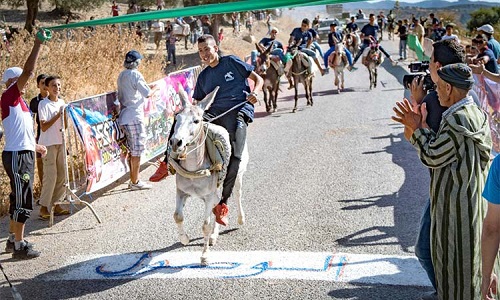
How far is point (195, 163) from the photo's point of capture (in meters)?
7.17

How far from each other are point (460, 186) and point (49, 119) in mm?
6217

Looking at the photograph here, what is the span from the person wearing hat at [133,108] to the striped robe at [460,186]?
6.71m

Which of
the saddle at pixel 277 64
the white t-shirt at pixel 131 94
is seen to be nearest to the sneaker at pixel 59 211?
the white t-shirt at pixel 131 94

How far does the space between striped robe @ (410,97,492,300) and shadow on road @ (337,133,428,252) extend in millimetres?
2702

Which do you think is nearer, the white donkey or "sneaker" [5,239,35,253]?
the white donkey

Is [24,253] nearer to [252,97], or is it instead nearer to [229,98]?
[229,98]

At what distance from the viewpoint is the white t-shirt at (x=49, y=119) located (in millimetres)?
9109

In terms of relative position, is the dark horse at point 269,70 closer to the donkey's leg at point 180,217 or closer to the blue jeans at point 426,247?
the donkey's leg at point 180,217

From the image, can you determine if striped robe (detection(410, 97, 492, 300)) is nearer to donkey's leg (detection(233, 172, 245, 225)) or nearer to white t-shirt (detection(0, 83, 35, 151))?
donkey's leg (detection(233, 172, 245, 225))

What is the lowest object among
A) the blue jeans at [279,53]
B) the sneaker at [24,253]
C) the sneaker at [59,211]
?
the sneaker at [59,211]

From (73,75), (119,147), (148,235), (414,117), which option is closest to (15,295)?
(148,235)

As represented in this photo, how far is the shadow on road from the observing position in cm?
776

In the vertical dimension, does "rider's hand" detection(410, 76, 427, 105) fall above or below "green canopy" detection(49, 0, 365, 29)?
below

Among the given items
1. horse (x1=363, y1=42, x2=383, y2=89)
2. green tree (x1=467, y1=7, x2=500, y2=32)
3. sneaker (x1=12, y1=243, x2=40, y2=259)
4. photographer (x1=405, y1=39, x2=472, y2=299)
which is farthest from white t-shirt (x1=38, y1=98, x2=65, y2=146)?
green tree (x1=467, y1=7, x2=500, y2=32)
